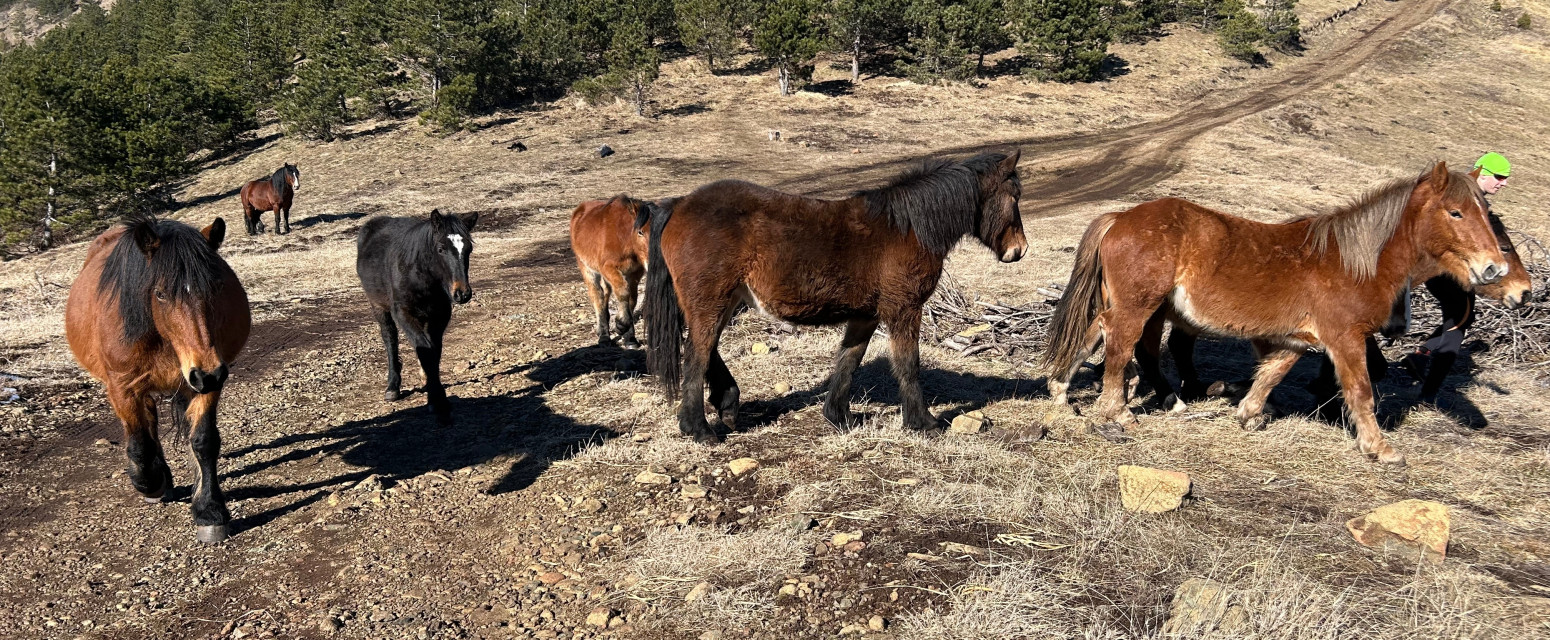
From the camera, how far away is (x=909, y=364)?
6621 millimetres

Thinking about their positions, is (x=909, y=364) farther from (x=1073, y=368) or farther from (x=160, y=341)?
(x=160, y=341)

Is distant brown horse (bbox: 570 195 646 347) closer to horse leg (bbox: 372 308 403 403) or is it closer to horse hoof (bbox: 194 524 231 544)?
horse leg (bbox: 372 308 403 403)

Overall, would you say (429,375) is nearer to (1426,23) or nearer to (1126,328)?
(1126,328)

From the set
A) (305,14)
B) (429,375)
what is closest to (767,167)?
(429,375)

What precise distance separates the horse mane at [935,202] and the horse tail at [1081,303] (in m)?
0.99

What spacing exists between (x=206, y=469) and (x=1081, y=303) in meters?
6.63

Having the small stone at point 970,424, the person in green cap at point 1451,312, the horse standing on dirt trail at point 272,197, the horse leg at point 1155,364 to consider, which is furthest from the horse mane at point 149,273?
the horse standing on dirt trail at point 272,197

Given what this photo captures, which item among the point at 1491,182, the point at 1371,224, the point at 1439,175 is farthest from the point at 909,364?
the point at 1491,182

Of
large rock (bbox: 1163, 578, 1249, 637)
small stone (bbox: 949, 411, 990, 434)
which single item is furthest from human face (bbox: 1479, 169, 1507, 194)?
large rock (bbox: 1163, 578, 1249, 637)

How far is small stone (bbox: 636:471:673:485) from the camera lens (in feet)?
19.7

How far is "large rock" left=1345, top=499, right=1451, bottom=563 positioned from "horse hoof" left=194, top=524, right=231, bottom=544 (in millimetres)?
7146

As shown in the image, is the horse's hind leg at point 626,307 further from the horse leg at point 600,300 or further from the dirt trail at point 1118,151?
the dirt trail at point 1118,151

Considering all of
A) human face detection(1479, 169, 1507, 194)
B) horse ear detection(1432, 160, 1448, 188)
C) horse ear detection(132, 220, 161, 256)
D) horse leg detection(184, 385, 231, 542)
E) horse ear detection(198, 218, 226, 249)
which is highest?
horse ear detection(132, 220, 161, 256)

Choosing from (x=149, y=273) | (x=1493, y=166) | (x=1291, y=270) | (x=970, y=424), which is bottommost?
(x=970, y=424)
